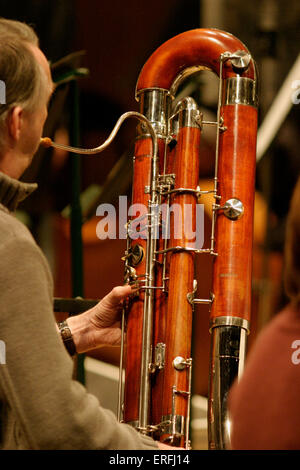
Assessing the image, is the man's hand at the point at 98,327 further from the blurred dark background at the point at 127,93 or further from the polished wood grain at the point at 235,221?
the blurred dark background at the point at 127,93

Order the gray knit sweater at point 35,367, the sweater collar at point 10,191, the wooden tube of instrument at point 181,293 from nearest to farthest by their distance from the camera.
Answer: the gray knit sweater at point 35,367 < the sweater collar at point 10,191 < the wooden tube of instrument at point 181,293

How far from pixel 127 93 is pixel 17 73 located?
93.5 inches

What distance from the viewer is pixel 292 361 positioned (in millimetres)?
930

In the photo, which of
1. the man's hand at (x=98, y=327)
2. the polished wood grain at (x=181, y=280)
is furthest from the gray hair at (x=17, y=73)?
the man's hand at (x=98, y=327)

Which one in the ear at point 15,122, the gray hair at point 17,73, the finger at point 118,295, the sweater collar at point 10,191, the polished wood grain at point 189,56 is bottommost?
the finger at point 118,295

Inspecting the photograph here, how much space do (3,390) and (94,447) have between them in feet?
0.55

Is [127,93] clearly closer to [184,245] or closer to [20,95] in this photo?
[184,245]

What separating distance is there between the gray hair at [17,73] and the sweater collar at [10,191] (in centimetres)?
9

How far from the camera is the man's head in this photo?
121 centimetres

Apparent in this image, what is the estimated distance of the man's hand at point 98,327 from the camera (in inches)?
65.1

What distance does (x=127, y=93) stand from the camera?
3.54m

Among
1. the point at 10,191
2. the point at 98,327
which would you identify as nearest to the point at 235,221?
the point at 98,327

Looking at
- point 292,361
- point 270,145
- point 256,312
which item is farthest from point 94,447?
point 256,312

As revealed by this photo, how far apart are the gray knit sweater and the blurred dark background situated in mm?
2204
